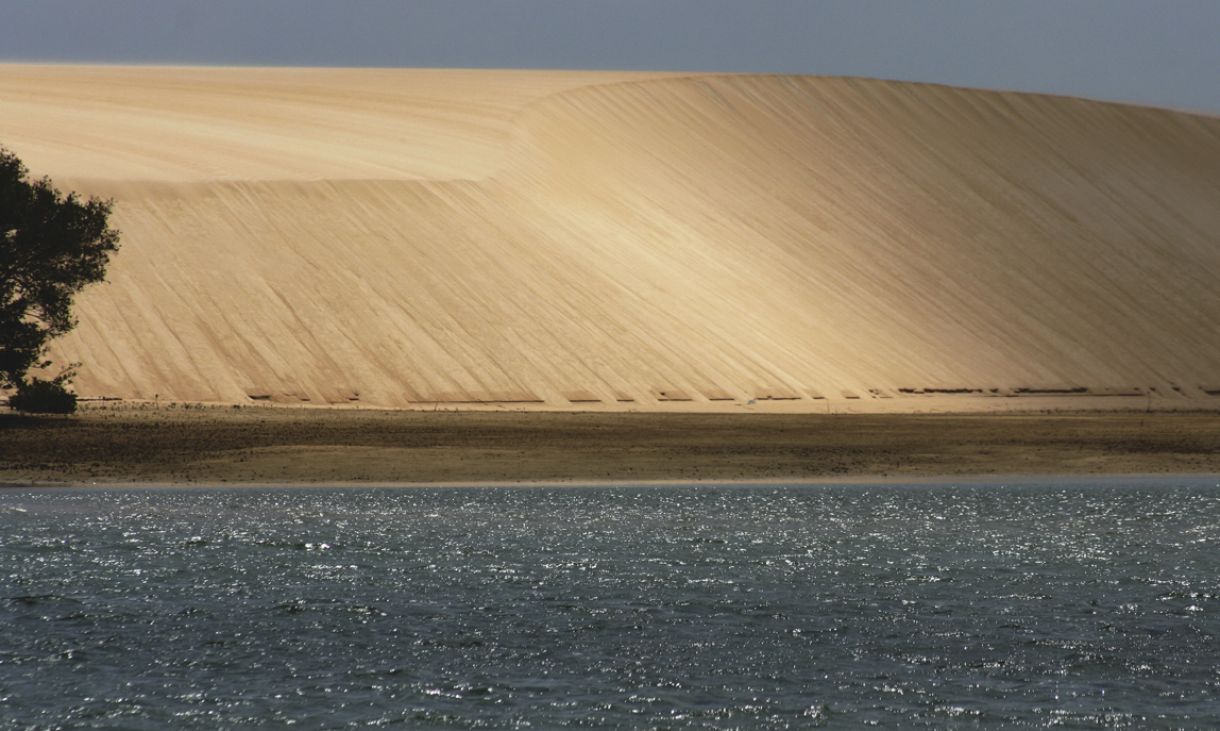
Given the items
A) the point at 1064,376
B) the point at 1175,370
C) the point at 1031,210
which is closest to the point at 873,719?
the point at 1064,376

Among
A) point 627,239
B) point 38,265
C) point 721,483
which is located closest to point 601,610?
point 721,483

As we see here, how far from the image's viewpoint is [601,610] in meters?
15.9

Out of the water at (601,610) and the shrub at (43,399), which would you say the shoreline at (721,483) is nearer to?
the water at (601,610)

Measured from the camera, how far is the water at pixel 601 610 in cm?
→ 1222

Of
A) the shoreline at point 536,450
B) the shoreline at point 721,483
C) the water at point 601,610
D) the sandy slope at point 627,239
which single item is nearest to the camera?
the water at point 601,610

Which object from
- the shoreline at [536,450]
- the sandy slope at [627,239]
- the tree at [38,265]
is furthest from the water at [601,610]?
the sandy slope at [627,239]

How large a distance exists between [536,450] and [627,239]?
22.1 meters

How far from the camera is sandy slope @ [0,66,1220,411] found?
128 feet

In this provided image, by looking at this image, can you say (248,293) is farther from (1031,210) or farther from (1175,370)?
(1031,210)

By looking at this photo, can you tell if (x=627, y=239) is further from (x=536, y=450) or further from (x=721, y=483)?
(x=721, y=483)

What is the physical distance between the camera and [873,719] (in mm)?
11727

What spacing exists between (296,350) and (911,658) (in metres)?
25.7

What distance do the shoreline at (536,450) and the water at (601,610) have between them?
4.60 feet

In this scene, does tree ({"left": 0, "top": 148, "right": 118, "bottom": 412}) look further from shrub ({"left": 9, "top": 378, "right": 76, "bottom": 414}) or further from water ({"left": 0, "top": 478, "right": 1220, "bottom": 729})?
water ({"left": 0, "top": 478, "right": 1220, "bottom": 729})
